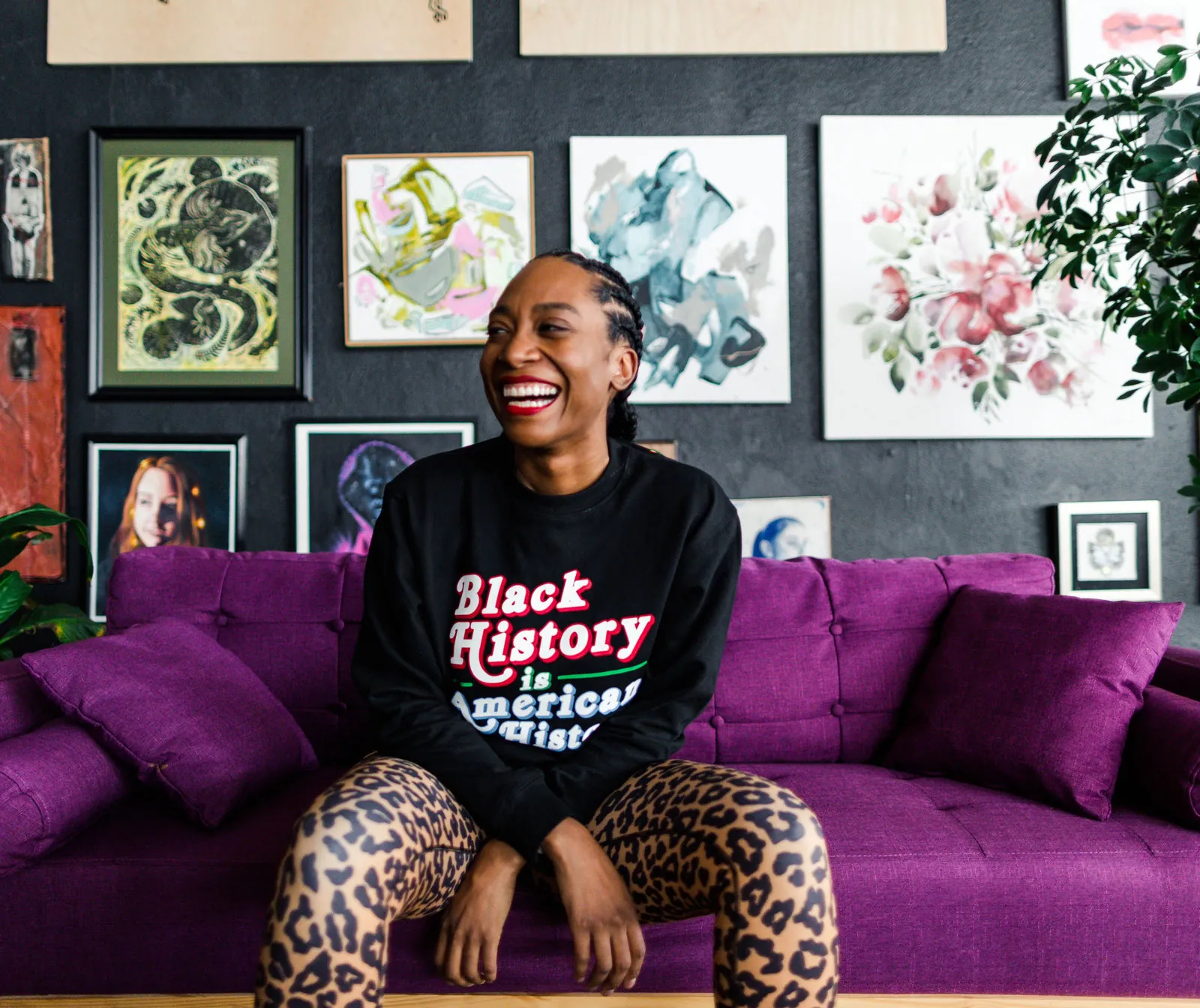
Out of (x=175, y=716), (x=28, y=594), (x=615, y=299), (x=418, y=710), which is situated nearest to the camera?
(x=418, y=710)

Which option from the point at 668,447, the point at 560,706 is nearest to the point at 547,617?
the point at 560,706

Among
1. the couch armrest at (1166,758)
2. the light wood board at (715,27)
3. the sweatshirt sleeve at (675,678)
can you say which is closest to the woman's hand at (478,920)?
the sweatshirt sleeve at (675,678)

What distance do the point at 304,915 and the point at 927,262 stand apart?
2.27m

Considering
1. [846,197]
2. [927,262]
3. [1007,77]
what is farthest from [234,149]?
[1007,77]

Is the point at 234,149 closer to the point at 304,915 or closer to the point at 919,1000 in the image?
the point at 304,915

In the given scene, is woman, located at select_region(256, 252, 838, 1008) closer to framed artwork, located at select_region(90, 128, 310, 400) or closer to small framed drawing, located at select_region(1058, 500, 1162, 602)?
framed artwork, located at select_region(90, 128, 310, 400)

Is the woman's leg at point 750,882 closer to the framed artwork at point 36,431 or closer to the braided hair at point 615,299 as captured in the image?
the braided hair at point 615,299

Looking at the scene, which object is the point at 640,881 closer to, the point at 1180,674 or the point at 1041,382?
the point at 1180,674

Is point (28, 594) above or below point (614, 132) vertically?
below

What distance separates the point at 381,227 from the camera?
254 cm

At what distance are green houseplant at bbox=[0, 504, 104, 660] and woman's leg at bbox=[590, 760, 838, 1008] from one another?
5.36ft

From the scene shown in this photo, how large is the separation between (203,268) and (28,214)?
1.73ft

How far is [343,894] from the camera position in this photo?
1016mm

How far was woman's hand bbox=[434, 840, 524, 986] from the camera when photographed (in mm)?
1106
